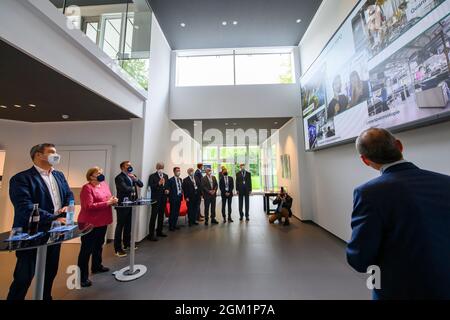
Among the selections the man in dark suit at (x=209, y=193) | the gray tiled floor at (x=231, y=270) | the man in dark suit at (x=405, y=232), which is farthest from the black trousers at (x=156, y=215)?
the man in dark suit at (x=405, y=232)

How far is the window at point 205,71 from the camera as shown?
5.89 meters

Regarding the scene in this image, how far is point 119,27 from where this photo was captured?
11.9 feet

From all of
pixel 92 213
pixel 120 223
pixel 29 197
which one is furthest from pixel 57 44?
pixel 120 223

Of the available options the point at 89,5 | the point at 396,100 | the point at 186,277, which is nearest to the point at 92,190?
the point at 186,277

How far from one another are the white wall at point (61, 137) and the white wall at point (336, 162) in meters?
4.76

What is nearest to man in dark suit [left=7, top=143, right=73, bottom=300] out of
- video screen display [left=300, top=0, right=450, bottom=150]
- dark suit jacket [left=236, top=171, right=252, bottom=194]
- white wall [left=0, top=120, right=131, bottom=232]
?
white wall [left=0, top=120, right=131, bottom=232]

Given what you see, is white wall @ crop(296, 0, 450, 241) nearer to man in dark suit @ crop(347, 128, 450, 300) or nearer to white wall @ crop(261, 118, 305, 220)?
white wall @ crop(261, 118, 305, 220)

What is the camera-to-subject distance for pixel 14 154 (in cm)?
392

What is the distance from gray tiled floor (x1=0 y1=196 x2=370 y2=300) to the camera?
6.89 feet

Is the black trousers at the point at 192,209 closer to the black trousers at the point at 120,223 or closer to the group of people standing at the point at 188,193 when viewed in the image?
the group of people standing at the point at 188,193

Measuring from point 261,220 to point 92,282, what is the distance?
4.31 meters

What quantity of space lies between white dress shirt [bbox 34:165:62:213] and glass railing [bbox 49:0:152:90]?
2.01m

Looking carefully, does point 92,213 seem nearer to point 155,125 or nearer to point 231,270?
point 231,270

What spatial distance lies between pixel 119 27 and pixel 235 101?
11.2 feet
